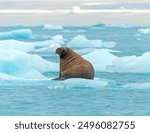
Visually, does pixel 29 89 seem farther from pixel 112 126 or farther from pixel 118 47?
pixel 118 47

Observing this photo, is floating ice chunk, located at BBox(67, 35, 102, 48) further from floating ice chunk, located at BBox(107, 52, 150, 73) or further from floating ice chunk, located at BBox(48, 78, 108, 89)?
floating ice chunk, located at BBox(48, 78, 108, 89)

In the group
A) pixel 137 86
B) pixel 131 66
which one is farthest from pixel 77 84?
pixel 131 66

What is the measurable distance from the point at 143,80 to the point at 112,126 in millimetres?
3024

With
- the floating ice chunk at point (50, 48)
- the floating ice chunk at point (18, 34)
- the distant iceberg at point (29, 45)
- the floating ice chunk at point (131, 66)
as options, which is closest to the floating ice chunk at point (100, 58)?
the floating ice chunk at point (131, 66)

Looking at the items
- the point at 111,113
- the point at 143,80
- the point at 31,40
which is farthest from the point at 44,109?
the point at 31,40

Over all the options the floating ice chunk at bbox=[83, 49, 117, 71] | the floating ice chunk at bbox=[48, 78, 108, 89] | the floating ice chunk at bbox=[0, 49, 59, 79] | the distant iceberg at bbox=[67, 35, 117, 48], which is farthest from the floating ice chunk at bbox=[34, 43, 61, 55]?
the floating ice chunk at bbox=[48, 78, 108, 89]

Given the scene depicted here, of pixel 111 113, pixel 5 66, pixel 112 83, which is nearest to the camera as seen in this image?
pixel 111 113

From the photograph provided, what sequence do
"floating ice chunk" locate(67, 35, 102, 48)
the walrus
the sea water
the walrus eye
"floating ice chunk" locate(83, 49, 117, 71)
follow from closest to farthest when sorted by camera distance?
the sea water < the walrus < the walrus eye < "floating ice chunk" locate(83, 49, 117, 71) < "floating ice chunk" locate(67, 35, 102, 48)

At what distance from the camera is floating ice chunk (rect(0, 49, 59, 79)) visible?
12.0 metres

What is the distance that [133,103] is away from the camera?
9711 millimetres

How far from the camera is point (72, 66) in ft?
36.9

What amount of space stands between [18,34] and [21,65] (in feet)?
14.6

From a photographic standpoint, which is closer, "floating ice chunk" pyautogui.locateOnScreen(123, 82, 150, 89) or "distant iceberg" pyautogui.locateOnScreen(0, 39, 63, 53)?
"floating ice chunk" pyautogui.locateOnScreen(123, 82, 150, 89)

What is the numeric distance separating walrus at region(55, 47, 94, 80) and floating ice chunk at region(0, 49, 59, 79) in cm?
65
